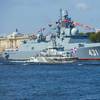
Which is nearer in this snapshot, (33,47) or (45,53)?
(45,53)

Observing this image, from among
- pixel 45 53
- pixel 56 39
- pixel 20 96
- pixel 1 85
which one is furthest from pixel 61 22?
pixel 20 96

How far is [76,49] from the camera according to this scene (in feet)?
397

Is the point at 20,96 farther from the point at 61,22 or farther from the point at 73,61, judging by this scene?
the point at 61,22

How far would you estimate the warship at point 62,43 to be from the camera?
12250 centimetres

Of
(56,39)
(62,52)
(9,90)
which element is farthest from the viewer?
(56,39)

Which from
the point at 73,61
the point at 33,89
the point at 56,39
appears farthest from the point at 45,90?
the point at 56,39

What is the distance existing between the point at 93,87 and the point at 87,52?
7275 centimetres

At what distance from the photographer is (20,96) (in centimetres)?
4297

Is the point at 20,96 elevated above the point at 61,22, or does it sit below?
below

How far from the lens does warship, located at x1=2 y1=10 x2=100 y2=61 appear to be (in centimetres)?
12250

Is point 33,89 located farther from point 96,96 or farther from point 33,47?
point 33,47

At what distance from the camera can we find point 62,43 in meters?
127

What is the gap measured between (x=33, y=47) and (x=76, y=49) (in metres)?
10.9

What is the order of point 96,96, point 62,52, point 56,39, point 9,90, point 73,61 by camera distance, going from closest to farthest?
point 96,96 → point 9,90 → point 73,61 → point 62,52 → point 56,39
